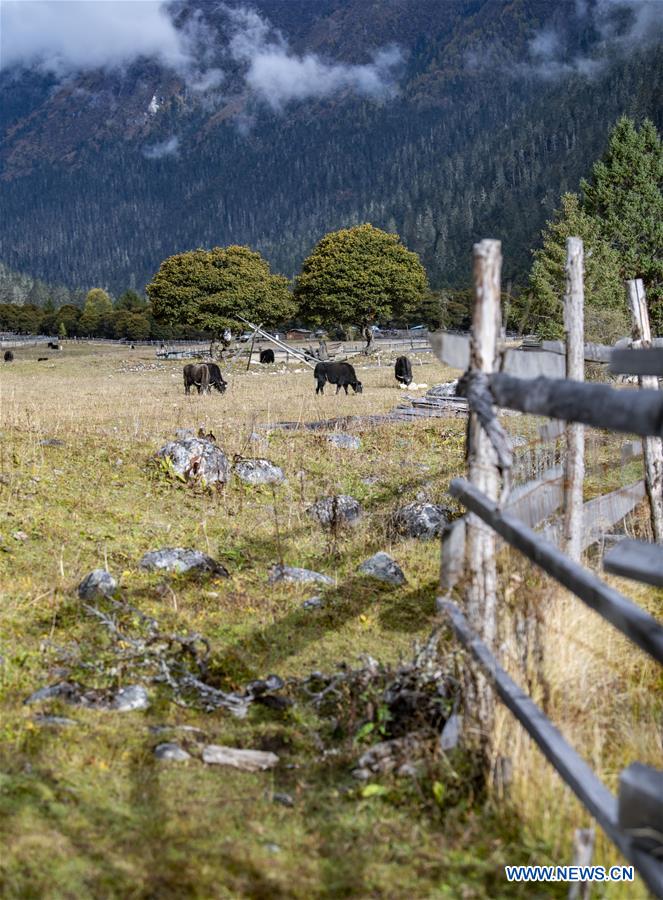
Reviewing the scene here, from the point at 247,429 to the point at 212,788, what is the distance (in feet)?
42.7

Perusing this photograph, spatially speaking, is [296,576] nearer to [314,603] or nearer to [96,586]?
[314,603]

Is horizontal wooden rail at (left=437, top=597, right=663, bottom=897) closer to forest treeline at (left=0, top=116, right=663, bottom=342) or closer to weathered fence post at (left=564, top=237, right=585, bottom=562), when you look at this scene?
weathered fence post at (left=564, top=237, right=585, bottom=562)

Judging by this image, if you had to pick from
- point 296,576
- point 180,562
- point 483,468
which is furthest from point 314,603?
point 483,468

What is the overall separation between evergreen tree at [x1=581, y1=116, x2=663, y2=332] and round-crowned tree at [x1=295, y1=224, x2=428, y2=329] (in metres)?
19.3

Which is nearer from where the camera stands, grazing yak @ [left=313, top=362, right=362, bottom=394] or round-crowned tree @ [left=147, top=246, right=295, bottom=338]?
grazing yak @ [left=313, top=362, right=362, bottom=394]

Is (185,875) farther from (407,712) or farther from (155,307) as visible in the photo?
(155,307)

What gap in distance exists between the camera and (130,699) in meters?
5.62

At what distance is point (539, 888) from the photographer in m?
3.68

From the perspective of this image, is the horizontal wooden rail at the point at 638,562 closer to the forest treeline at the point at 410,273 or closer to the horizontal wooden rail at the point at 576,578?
the horizontal wooden rail at the point at 576,578

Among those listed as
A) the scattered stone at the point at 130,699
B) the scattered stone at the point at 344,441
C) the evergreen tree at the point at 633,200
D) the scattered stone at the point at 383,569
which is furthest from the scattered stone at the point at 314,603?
the evergreen tree at the point at 633,200

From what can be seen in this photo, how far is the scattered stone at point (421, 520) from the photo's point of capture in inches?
397

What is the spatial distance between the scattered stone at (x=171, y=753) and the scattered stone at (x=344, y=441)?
10.7m

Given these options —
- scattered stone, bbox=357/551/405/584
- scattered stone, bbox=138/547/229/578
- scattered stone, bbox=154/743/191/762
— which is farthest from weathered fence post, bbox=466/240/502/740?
scattered stone, bbox=138/547/229/578

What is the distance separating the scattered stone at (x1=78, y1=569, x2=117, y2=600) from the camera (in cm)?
743
